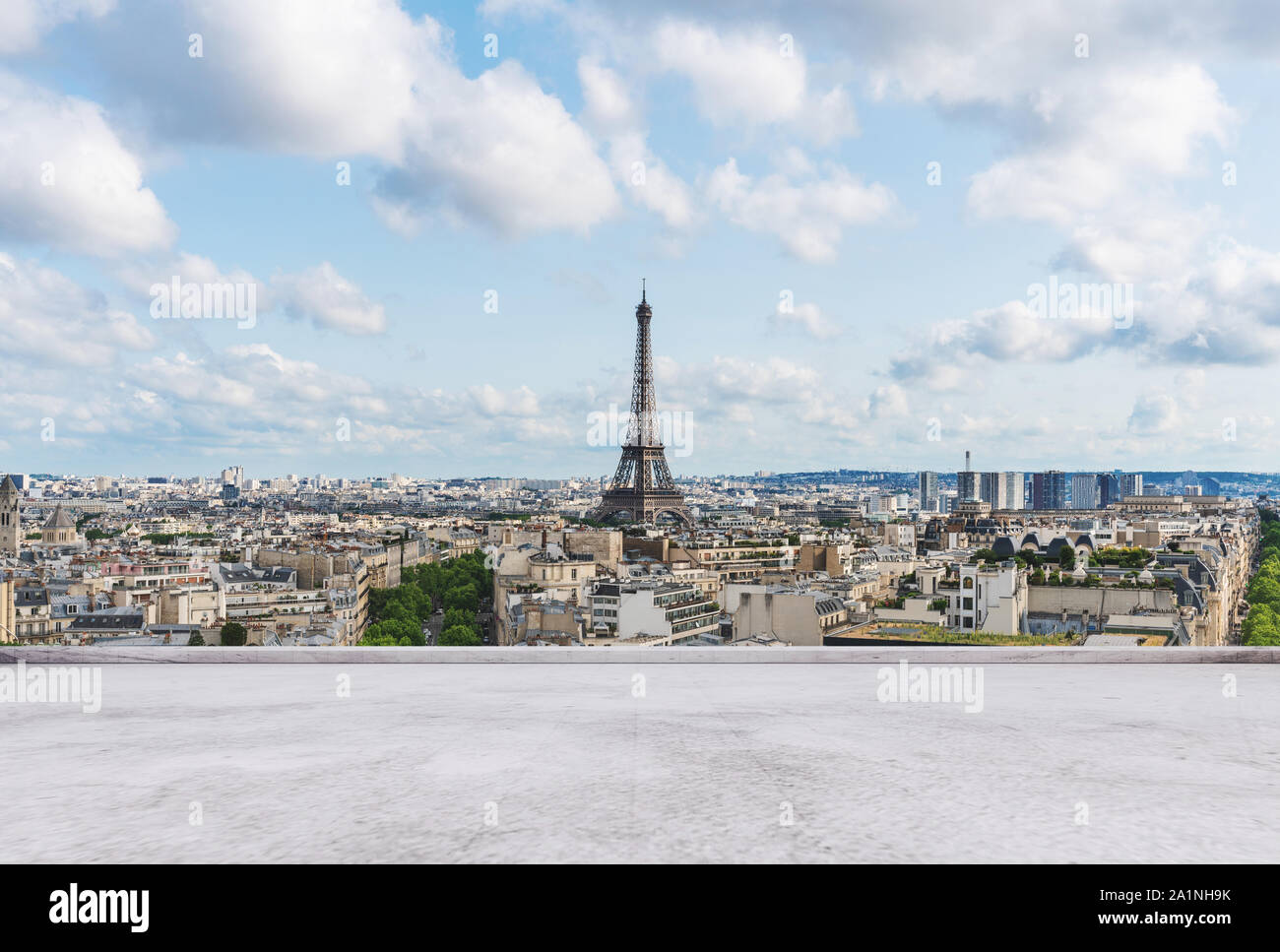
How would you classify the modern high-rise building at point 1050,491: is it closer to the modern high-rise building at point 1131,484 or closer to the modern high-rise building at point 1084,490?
the modern high-rise building at point 1084,490

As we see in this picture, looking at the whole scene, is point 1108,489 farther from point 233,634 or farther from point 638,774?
point 638,774

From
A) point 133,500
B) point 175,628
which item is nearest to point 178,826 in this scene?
point 175,628

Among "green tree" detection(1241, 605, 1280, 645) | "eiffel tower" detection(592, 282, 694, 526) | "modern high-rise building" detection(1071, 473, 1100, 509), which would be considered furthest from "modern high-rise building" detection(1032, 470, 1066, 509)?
"green tree" detection(1241, 605, 1280, 645)

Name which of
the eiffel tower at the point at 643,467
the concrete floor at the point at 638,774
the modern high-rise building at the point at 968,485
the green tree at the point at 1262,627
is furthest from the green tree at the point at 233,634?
the modern high-rise building at the point at 968,485

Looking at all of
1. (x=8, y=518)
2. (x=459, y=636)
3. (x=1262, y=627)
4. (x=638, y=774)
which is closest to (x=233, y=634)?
(x=459, y=636)
